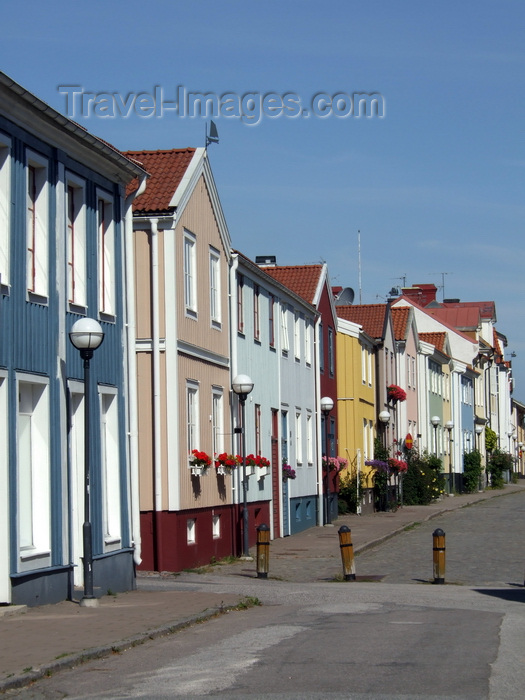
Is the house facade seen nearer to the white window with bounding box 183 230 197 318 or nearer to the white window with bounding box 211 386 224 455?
the white window with bounding box 183 230 197 318

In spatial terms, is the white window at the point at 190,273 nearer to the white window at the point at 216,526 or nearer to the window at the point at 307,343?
the white window at the point at 216,526

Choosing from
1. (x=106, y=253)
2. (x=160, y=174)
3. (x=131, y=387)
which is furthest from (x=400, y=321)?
(x=106, y=253)

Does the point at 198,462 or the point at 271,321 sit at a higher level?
the point at 271,321

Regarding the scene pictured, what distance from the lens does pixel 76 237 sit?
1644 centimetres

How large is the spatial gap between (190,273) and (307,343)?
41.8ft

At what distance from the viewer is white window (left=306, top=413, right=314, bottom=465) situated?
34.5 m

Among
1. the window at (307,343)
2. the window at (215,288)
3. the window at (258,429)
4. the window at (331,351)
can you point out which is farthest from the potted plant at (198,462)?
the window at (331,351)

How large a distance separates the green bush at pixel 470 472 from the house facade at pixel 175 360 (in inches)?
1743

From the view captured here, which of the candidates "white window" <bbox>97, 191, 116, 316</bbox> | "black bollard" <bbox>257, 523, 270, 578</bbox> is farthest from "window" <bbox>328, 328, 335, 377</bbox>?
"white window" <bbox>97, 191, 116, 316</bbox>

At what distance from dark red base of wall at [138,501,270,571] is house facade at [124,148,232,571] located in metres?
0.02

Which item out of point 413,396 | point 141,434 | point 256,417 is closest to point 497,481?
point 413,396

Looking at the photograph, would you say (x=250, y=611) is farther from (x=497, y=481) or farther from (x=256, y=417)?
(x=497, y=481)

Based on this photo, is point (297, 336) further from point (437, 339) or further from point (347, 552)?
point (437, 339)

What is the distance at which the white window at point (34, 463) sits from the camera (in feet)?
48.1
